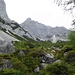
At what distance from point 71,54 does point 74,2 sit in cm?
938

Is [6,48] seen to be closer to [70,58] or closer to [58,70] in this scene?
[70,58]

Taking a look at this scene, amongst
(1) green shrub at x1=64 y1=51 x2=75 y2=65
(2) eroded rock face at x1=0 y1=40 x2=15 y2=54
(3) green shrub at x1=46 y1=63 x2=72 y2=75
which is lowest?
(3) green shrub at x1=46 y1=63 x2=72 y2=75

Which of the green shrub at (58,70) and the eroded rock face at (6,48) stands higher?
the eroded rock face at (6,48)

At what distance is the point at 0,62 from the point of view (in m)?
19.2

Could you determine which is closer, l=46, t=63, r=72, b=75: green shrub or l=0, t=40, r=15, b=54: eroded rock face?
l=46, t=63, r=72, b=75: green shrub

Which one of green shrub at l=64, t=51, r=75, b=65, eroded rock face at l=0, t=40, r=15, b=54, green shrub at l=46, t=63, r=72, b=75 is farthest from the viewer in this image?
eroded rock face at l=0, t=40, r=15, b=54

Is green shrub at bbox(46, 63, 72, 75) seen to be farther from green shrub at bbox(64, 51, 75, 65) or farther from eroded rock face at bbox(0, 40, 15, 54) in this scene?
eroded rock face at bbox(0, 40, 15, 54)

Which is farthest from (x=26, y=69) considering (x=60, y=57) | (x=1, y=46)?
(x=1, y=46)

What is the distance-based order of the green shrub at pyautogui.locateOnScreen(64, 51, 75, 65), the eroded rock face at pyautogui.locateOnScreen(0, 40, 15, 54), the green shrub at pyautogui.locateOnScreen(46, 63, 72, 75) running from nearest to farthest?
1. the green shrub at pyautogui.locateOnScreen(46, 63, 72, 75)
2. the green shrub at pyautogui.locateOnScreen(64, 51, 75, 65)
3. the eroded rock face at pyautogui.locateOnScreen(0, 40, 15, 54)

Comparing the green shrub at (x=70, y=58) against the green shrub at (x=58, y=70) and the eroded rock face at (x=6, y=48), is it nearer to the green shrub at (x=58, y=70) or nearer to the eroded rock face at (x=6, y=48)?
the green shrub at (x=58, y=70)

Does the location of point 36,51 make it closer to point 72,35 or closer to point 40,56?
point 40,56

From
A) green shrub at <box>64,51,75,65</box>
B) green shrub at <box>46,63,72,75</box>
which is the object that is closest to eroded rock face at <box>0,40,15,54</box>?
green shrub at <box>64,51,75,65</box>

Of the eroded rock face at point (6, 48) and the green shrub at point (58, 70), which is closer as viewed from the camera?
the green shrub at point (58, 70)

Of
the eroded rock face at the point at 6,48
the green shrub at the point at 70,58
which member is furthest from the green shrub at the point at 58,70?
the eroded rock face at the point at 6,48
